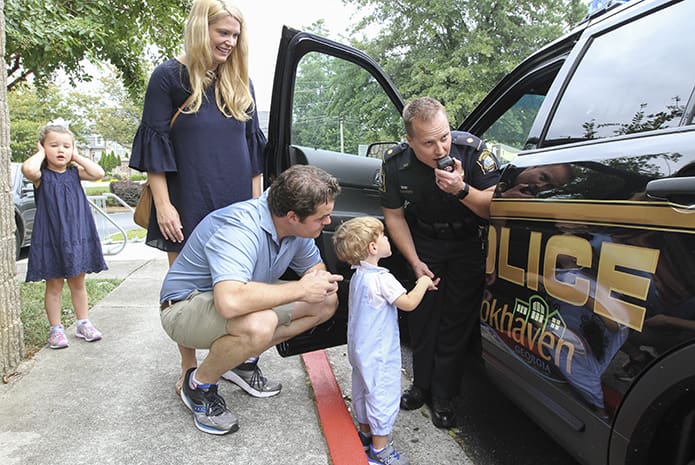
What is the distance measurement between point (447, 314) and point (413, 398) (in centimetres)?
50

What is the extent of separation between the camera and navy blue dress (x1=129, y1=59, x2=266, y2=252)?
7.36ft

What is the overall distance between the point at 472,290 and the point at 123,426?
1.68m

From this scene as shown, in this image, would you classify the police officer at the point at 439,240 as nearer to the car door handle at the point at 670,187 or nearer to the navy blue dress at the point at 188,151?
the navy blue dress at the point at 188,151

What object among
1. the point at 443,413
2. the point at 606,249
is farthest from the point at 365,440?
the point at 606,249

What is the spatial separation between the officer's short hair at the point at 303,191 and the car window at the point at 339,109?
0.74m

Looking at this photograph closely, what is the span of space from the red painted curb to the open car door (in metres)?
0.26

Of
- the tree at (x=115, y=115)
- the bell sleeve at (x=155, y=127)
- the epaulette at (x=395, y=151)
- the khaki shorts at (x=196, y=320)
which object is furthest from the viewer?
the tree at (x=115, y=115)

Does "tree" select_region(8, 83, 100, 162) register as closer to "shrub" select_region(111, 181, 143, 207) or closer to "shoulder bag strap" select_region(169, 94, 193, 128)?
"shrub" select_region(111, 181, 143, 207)

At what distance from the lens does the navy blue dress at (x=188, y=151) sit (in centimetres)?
224

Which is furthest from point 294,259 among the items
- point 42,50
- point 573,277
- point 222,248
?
point 42,50

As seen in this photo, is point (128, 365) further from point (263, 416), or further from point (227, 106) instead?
point (227, 106)

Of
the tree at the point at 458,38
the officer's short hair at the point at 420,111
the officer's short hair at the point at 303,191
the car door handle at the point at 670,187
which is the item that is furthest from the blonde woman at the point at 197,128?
the tree at the point at 458,38

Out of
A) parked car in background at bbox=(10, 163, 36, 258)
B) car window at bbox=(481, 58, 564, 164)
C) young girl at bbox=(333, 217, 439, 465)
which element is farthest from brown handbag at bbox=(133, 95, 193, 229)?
parked car in background at bbox=(10, 163, 36, 258)

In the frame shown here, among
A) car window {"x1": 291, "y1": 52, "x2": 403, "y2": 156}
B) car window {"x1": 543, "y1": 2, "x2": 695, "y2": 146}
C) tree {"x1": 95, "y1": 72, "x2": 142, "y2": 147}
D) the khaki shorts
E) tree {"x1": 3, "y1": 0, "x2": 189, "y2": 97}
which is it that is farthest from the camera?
→ tree {"x1": 95, "y1": 72, "x2": 142, "y2": 147}
